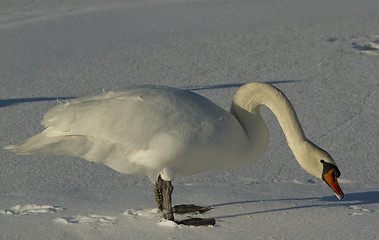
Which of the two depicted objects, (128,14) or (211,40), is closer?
(211,40)

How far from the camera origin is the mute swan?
11.9 ft

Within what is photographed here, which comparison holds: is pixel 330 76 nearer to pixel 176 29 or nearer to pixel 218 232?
pixel 176 29

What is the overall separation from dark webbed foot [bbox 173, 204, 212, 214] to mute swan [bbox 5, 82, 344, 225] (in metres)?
0.19

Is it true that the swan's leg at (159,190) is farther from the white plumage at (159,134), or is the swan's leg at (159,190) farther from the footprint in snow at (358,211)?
the footprint in snow at (358,211)

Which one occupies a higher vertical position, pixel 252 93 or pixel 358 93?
pixel 252 93

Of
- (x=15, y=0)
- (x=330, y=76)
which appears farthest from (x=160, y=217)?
(x=15, y=0)

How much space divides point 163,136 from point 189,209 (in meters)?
0.73

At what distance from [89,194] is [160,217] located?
2.42 ft

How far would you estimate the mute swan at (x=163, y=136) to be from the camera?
11.9 feet

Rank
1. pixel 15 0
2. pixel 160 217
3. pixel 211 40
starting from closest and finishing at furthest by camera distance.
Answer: pixel 160 217 < pixel 211 40 < pixel 15 0

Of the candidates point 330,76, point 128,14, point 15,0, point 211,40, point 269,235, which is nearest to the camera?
point 269,235

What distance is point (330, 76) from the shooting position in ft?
22.5

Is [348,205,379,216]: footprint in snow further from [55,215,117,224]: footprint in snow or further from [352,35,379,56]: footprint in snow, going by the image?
[352,35,379,56]: footprint in snow

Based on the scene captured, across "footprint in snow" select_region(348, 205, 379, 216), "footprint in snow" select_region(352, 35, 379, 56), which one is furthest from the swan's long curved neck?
"footprint in snow" select_region(352, 35, 379, 56)
